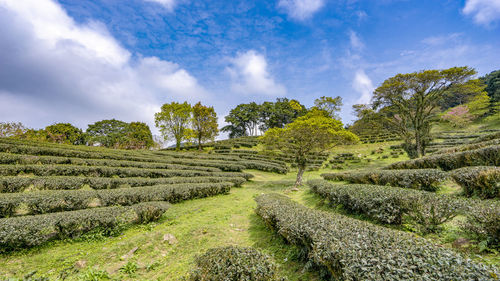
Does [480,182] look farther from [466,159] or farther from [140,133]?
[140,133]

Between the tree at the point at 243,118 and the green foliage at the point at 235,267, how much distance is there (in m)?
59.8

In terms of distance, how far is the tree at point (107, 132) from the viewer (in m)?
48.7

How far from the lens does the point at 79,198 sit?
7289 millimetres

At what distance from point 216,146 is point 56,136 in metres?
30.7

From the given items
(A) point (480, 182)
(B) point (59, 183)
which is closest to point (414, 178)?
(A) point (480, 182)

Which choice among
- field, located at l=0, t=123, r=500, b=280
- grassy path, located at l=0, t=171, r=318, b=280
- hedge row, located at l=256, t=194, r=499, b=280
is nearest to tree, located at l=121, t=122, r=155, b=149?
field, located at l=0, t=123, r=500, b=280

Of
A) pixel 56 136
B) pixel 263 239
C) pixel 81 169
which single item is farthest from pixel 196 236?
pixel 56 136

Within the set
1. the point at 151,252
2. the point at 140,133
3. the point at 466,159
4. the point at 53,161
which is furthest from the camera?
the point at 140,133

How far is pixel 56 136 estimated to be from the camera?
3491 centimetres

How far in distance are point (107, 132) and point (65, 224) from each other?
6025 centimetres

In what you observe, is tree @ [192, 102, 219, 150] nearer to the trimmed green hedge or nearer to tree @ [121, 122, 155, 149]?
tree @ [121, 122, 155, 149]

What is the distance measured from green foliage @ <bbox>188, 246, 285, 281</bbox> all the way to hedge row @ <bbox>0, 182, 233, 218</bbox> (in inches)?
273

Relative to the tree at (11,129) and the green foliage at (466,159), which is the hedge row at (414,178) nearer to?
the green foliage at (466,159)

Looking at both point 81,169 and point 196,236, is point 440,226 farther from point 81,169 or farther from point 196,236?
point 81,169
